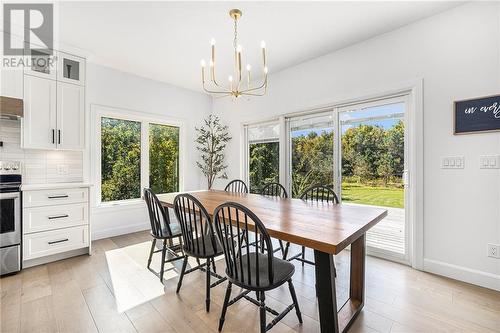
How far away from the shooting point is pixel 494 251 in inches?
85.7

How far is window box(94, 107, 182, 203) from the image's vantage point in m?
3.83

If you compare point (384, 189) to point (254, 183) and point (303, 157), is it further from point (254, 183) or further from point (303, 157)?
point (254, 183)

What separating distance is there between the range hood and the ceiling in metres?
0.97

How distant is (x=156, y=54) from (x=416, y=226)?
401 centimetres

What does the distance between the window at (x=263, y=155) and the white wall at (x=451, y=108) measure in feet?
5.52

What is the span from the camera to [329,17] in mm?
2498

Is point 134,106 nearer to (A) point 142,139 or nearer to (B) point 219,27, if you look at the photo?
(A) point 142,139

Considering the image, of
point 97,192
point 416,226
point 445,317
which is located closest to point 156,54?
point 97,192

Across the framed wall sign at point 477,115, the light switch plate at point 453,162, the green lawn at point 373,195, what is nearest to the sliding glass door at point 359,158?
the green lawn at point 373,195

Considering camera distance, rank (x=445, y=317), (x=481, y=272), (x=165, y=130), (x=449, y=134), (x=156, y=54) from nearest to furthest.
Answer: (x=445, y=317), (x=481, y=272), (x=449, y=134), (x=156, y=54), (x=165, y=130)

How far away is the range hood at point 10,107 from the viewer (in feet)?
8.27

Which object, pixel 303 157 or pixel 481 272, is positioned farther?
pixel 303 157

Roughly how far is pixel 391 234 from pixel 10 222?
14.5 feet

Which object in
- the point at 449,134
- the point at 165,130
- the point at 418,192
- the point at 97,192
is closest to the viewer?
the point at 449,134
